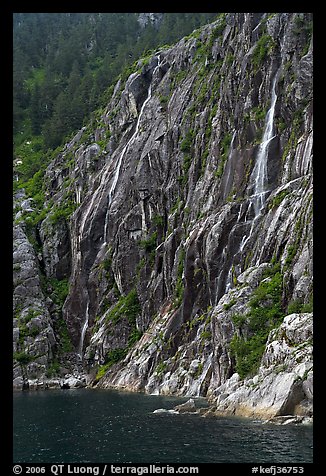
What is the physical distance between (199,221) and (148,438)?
42.4m

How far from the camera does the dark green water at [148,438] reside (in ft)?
88.3

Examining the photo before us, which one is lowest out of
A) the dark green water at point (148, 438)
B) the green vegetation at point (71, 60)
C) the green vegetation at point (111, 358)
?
the green vegetation at point (111, 358)

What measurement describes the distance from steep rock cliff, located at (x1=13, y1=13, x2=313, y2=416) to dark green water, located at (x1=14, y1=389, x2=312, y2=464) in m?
4.46

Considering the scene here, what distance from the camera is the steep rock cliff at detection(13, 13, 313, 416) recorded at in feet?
161

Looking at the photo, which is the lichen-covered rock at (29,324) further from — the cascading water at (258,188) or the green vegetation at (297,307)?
the green vegetation at (297,307)

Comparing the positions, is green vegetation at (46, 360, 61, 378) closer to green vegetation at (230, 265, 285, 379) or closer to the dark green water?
the dark green water

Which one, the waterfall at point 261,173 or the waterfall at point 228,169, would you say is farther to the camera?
the waterfall at point 228,169

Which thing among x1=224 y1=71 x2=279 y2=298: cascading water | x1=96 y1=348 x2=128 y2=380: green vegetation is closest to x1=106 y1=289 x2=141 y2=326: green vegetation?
x1=96 y1=348 x2=128 y2=380: green vegetation

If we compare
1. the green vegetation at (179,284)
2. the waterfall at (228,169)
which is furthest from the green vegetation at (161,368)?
the waterfall at (228,169)

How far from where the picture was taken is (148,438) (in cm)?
3241

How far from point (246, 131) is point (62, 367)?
41979mm

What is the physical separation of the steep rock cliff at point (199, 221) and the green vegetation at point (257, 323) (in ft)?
0.38

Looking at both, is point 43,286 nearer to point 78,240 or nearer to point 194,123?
point 78,240

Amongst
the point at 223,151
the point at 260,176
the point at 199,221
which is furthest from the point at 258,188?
the point at 223,151
